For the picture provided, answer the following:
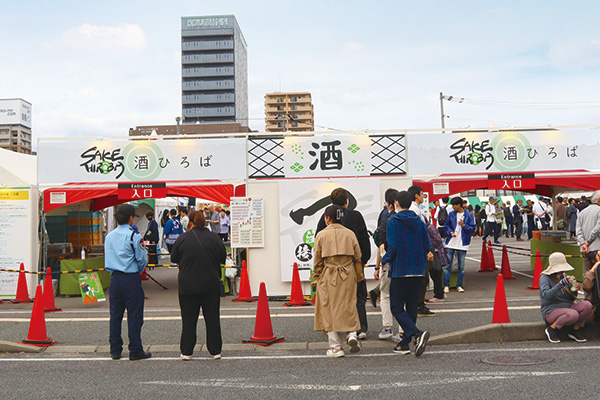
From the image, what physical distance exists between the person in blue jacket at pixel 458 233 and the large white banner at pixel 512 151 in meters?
1.51

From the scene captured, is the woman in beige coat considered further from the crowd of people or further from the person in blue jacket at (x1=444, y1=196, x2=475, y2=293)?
the person in blue jacket at (x1=444, y1=196, x2=475, y2=293)

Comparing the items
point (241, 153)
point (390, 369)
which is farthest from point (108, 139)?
point (390, 369)

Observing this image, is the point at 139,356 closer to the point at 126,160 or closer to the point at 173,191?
the point at 173,191

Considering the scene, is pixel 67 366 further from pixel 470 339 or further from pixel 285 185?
pixel 285 185

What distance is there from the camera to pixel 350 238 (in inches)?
279

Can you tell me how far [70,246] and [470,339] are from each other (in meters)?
11.8

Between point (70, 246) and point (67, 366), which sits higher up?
point (70, 246)

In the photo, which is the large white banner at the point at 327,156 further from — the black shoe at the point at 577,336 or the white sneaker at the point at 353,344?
the white sneaker at the point at 353,344

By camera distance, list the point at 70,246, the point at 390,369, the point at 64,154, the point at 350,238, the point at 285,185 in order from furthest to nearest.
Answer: the point at 70,246 → the point at 64,154 → the point at 285,185 → the point at 350,238 → the point at 390,369

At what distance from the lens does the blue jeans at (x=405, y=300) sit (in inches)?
281

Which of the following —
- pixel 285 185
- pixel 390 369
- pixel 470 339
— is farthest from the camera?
pixel 285 185

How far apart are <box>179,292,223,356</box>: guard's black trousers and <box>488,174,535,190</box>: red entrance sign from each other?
863 centimetres

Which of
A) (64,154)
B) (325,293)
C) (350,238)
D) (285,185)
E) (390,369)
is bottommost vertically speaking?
(390,369)

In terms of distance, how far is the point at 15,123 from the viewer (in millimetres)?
118000
